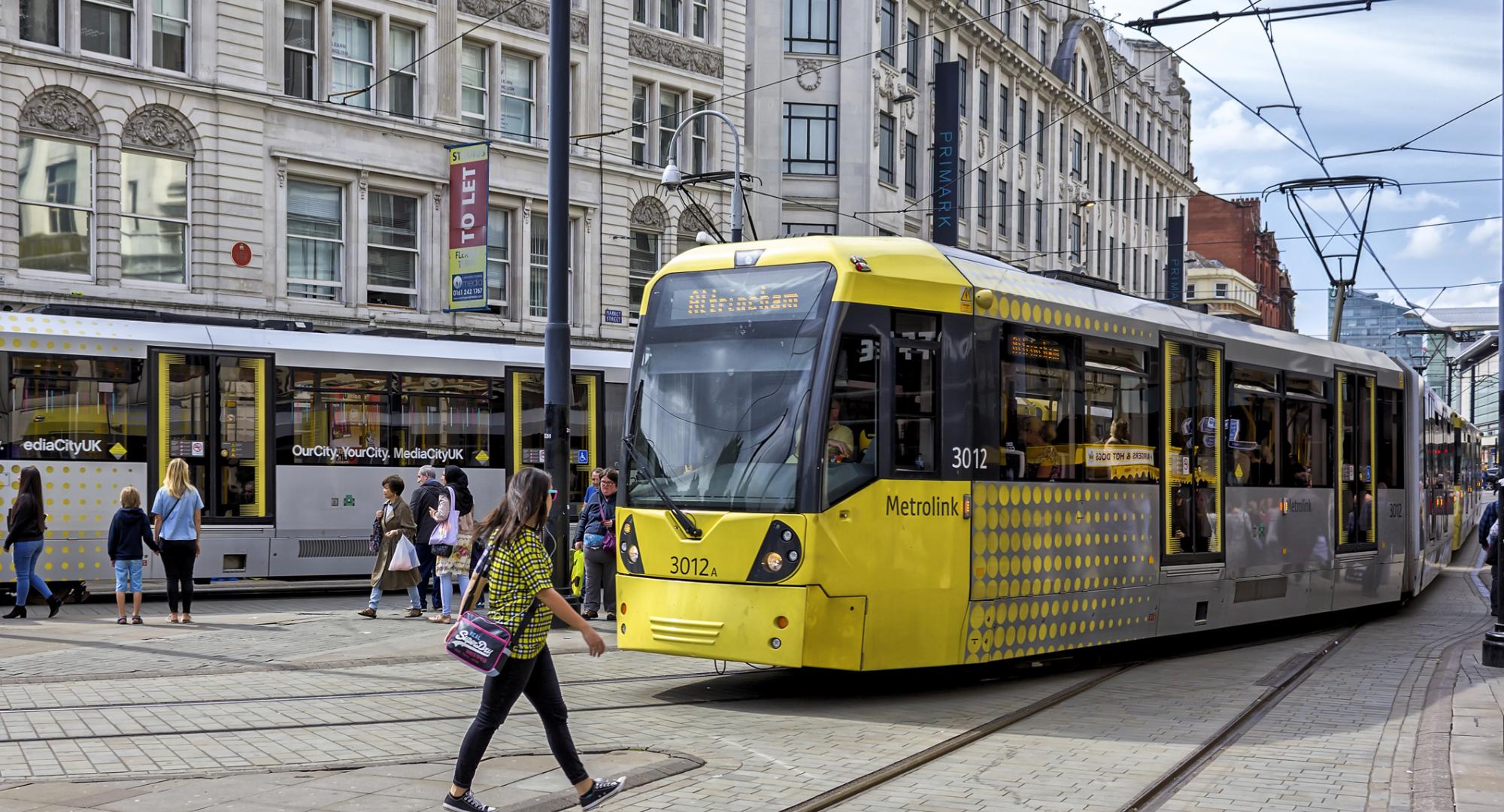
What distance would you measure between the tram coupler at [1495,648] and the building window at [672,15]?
2739cm

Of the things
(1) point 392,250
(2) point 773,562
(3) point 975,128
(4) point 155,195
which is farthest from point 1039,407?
(3) point 975,128

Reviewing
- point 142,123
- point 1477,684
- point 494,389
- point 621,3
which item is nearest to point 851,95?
point 621,3

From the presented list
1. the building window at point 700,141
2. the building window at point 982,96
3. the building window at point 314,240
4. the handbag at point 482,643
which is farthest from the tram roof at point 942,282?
the building window at point 982,96

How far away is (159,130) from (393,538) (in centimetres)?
1410

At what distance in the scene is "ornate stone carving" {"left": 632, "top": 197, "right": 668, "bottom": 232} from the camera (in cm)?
3550

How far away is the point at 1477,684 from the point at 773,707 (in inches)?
223

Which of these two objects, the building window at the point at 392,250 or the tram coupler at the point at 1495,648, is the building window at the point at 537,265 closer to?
the building window at the point at 392,250

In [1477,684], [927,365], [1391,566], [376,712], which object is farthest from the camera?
[1391,566]

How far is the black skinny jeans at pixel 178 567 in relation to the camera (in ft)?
48.1

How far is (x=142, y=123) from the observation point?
85.7ft

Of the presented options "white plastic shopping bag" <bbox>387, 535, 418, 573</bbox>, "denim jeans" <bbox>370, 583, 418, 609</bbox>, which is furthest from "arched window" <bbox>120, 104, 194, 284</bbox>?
"white plastic shopping bag" <bbox>387, 535, 418, 573</bbox>

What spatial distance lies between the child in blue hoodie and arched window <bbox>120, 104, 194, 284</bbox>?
499 inches

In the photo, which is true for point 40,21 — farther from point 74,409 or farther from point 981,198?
point 981,198

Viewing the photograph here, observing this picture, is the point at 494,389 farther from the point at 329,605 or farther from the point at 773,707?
the point at 773,707
